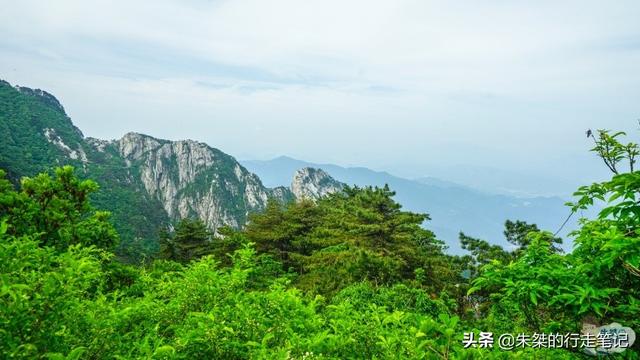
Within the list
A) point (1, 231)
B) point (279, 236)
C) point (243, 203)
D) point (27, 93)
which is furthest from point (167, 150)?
point (1, 231)

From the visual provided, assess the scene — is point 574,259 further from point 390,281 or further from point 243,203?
point 243,203

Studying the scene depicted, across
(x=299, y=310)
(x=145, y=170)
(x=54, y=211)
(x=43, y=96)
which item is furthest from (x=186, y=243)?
(x=43, y=96)

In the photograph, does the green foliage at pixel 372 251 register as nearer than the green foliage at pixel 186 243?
Yes

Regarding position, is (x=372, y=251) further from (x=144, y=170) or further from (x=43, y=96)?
(x=43, y=96)

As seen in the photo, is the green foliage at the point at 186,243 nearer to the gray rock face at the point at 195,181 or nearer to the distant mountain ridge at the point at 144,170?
the distant mountain ridge at the point at 144,170

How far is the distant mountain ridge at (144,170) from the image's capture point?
109062 millimetres

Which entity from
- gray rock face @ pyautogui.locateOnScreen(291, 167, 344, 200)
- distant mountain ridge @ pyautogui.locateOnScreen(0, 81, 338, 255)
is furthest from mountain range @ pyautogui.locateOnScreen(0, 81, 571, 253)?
gray rock face @ pyautogui.locateOnScreen(291, 167, 344, 200)

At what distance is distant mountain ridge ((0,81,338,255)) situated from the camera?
358 ft

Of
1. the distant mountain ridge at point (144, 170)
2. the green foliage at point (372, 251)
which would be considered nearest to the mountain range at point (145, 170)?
the distant mountain ridge at point (144, 170)

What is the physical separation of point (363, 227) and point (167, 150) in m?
137

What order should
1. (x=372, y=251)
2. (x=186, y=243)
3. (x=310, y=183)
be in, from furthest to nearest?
(x=310, y=183) → (x=186, y=243) → (x=372, y=251)

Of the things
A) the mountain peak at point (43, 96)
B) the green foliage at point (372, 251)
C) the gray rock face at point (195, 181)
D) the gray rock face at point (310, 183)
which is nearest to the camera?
the green foliage at point (372, 251)

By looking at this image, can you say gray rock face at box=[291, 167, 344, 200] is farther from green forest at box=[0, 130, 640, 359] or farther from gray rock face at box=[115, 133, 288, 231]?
green forest at box=[0, 130, 640, 359]

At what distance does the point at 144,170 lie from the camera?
13825cm
